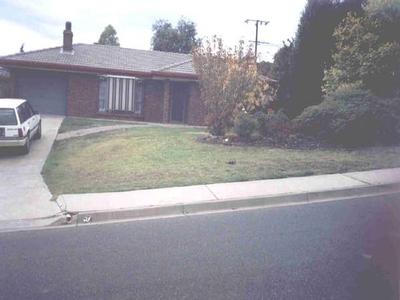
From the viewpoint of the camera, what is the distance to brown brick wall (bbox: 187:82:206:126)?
24391 millimetres

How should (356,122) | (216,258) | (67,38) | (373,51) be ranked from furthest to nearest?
(67,38) → (373,51) → (356,122) → (216,258)

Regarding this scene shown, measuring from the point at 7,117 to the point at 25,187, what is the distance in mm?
4692

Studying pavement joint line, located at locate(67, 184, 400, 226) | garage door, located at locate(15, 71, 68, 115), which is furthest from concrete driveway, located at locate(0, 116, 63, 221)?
garage door, located at locate(15, 71, 68, 115)

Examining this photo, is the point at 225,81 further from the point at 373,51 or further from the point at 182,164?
the point at 373,51

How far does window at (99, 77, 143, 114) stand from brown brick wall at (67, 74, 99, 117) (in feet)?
1.31

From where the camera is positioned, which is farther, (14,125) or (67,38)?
(67,38)

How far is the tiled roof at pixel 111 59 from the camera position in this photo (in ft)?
79.4

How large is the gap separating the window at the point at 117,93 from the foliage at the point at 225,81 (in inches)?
421

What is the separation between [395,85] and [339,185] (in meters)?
9.15

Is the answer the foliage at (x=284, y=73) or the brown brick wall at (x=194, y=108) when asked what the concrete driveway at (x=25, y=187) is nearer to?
the brown brick wall at (x=194, y=108)

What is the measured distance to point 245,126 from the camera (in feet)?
44.1


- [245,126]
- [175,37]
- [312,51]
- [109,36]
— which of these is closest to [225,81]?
[245,126]

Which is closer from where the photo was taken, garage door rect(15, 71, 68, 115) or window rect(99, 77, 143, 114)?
garage door rect(15, 71, 68, 115)

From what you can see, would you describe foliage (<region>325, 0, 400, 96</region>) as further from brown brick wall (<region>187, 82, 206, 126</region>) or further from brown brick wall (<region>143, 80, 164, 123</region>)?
brown brick wall (<region>143, 80, 164, 123</region>)
